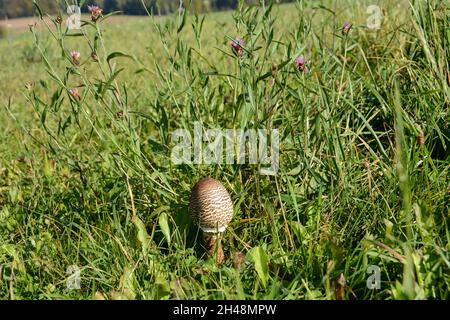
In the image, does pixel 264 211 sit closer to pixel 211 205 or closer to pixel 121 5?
pixel 211 205

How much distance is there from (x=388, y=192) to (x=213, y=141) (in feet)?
1.97

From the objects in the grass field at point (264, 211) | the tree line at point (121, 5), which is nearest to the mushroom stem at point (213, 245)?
the grass field at point (264, 211)

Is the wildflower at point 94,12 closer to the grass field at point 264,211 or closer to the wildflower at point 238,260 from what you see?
the grass field at point 264,211

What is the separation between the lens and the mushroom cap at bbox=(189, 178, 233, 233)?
3.87ft

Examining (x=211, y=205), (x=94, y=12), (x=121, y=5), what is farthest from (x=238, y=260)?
(x=121, y=5)

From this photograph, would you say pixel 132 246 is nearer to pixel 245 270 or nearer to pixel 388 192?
pixel 245 270

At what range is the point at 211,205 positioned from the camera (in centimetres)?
118

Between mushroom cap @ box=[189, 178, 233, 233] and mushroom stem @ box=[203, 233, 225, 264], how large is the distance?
0.13 feet

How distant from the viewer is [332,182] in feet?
4.13

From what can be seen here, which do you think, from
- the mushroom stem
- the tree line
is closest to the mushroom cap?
the mushroom stem

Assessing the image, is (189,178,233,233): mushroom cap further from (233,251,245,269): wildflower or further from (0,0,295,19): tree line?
(0,0,295,19): tree line

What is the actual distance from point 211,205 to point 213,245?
16 centimetres

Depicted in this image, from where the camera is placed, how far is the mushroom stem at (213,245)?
1221mm
